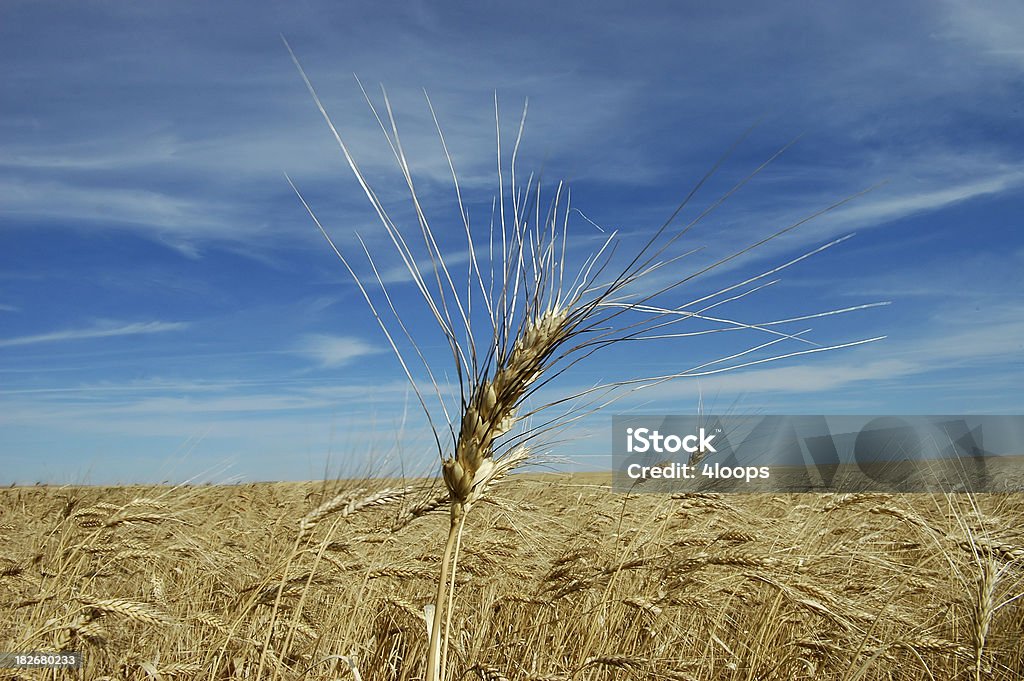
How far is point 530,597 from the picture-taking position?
4.15 m

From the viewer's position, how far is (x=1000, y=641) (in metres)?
4.30

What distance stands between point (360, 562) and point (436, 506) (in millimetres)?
1499

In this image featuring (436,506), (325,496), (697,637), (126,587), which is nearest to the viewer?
(436,506)

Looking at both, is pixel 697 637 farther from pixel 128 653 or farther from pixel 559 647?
pixel 128 653

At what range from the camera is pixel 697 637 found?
456 centimetres

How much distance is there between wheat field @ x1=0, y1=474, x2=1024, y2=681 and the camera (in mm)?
3443

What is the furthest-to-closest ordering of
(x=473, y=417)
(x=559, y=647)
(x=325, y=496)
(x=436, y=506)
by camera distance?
(x=559, y=647) → (x=325, y=496) → (x=436, y=506) → (x=473, y=417)

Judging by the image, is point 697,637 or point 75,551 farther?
point 697,637

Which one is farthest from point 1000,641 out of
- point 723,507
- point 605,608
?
point 605,608

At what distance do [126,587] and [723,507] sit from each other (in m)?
4.93

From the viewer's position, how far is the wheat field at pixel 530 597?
11.3 ft

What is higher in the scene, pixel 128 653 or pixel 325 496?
pixel 325 496

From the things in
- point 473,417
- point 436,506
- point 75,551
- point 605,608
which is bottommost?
point 605,608

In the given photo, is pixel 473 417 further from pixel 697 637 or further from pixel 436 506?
pixel 697 637
